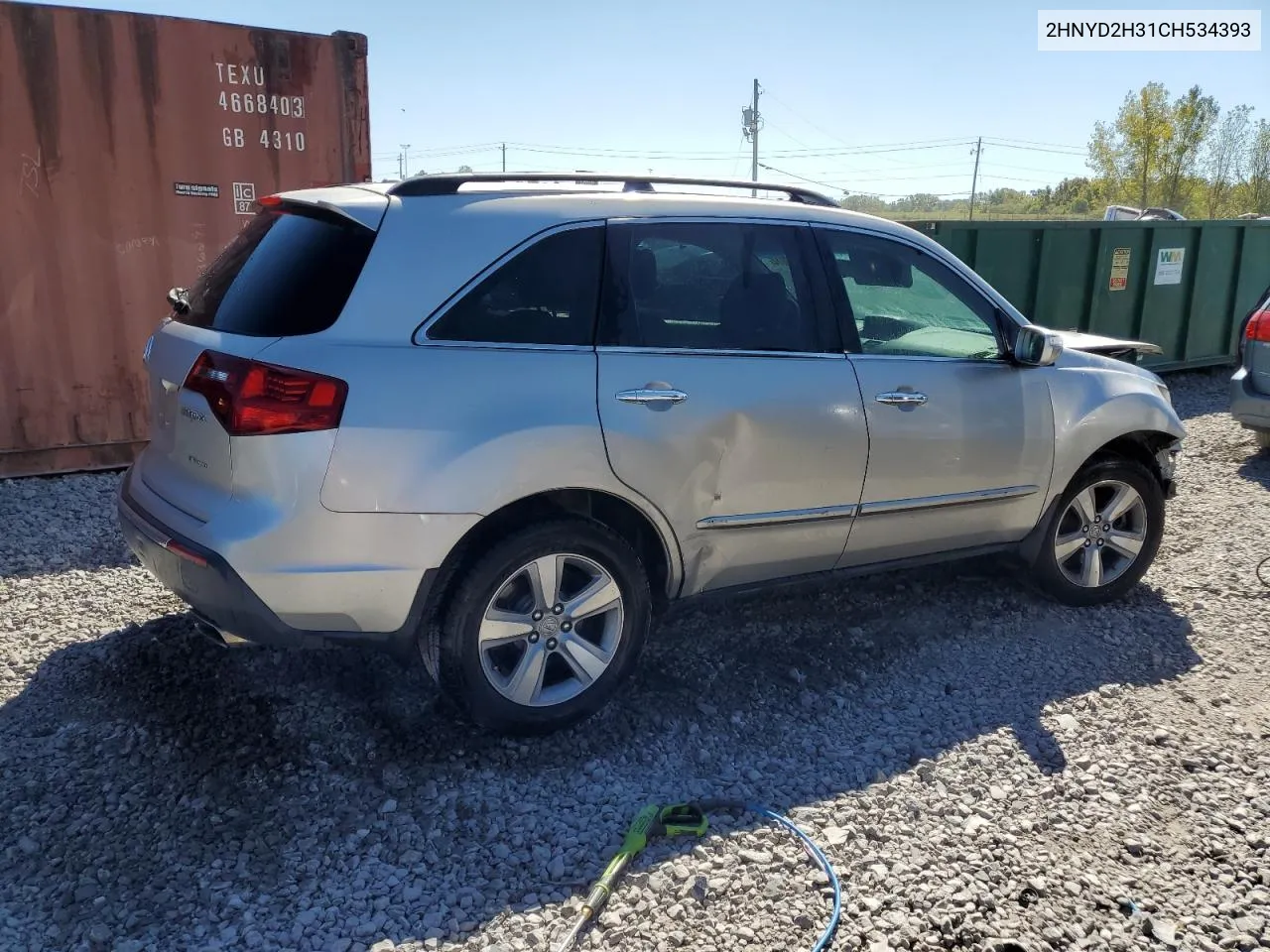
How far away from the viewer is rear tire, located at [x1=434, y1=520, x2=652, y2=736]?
3439 millimetres

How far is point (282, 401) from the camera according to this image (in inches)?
123

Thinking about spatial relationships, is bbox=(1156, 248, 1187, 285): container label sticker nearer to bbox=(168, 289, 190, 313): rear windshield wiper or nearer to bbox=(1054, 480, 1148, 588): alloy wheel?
bbox=(1054, 480, 1148, 588): alloy wheel

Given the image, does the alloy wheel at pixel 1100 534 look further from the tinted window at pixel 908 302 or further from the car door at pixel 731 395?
the car door at pixel 731 395

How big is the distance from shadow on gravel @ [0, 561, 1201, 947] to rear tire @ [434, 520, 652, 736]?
0.53 feet

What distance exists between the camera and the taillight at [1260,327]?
7.86 m

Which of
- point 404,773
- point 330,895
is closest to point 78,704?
point 404,773

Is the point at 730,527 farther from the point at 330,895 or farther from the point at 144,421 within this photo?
the point at 144,421

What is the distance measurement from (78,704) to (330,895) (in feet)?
5.12

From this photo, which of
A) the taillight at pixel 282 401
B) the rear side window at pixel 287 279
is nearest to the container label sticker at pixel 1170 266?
the rear side window at pixel 287 279

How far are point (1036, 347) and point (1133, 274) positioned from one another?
798 cm

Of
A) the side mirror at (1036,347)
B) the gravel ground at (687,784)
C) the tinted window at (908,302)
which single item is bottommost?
the gravel ground at (687,784)

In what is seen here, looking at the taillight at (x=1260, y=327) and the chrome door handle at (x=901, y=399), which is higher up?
the chrome door handle at (x=901, y=399)

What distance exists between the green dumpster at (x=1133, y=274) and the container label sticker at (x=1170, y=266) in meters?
0.01

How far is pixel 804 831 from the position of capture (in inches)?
126
